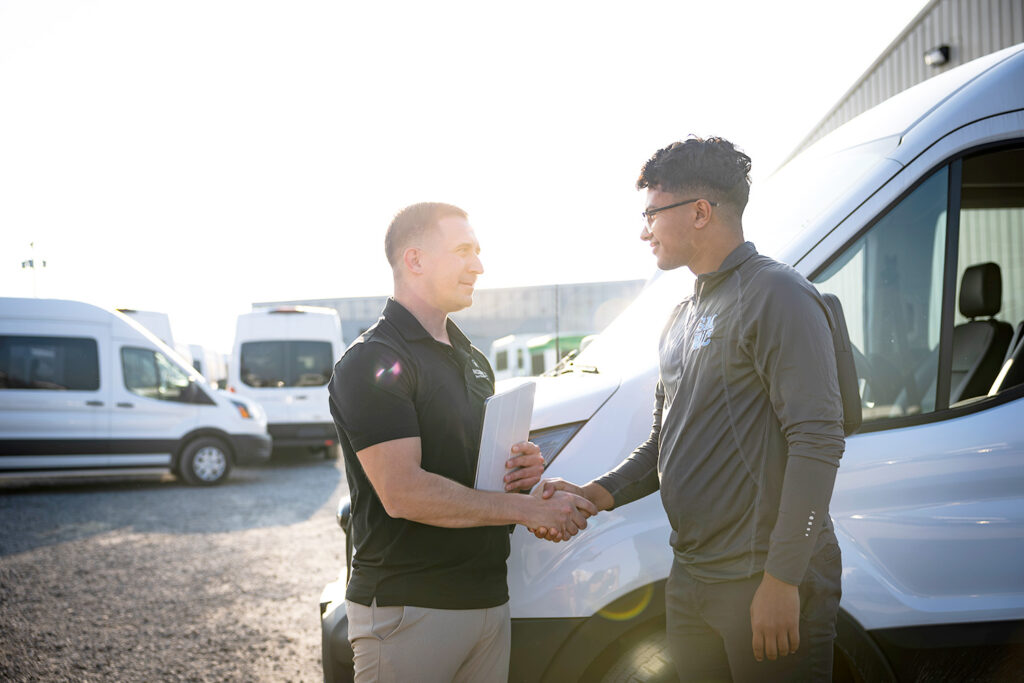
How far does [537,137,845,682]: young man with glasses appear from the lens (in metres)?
1.70

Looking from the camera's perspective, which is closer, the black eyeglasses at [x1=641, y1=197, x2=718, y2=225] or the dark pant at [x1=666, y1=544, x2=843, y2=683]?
the dark pant at [x1=666, y1=544, x2=843, y2=683]

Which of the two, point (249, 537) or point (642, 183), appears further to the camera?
point (249, 537)

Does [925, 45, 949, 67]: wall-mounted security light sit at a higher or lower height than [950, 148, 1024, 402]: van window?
higher

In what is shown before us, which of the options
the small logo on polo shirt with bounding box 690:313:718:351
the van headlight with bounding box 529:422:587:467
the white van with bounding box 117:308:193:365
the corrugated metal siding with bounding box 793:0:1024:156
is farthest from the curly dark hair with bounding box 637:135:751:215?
the white van with bounding box 117:308:193:365

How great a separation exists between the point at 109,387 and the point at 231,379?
3.02m

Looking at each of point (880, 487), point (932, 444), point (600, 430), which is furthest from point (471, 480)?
point (932, 444)

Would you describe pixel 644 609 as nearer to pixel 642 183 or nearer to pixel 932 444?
pixel 932 444

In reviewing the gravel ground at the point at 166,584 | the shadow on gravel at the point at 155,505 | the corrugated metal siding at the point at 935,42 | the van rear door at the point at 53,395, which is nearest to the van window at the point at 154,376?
the van rear door at the point at 53,395

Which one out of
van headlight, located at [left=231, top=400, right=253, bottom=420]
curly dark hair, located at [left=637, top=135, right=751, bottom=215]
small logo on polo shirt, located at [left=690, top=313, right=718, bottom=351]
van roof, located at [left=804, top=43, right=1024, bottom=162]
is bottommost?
van headlight, located at [left=231, top=400, right=253, bottom=420]

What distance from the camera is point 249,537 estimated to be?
7336 millimetres

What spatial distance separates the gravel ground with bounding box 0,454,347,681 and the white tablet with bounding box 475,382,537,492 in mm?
2679

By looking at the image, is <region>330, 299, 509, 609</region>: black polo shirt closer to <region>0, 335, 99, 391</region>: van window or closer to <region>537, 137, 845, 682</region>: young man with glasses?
<region>537, 137, 845, 682</region>: young man with glasses

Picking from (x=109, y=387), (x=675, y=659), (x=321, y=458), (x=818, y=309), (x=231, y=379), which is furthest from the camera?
(x=321, y=458)

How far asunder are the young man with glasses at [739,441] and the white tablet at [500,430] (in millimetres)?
173
